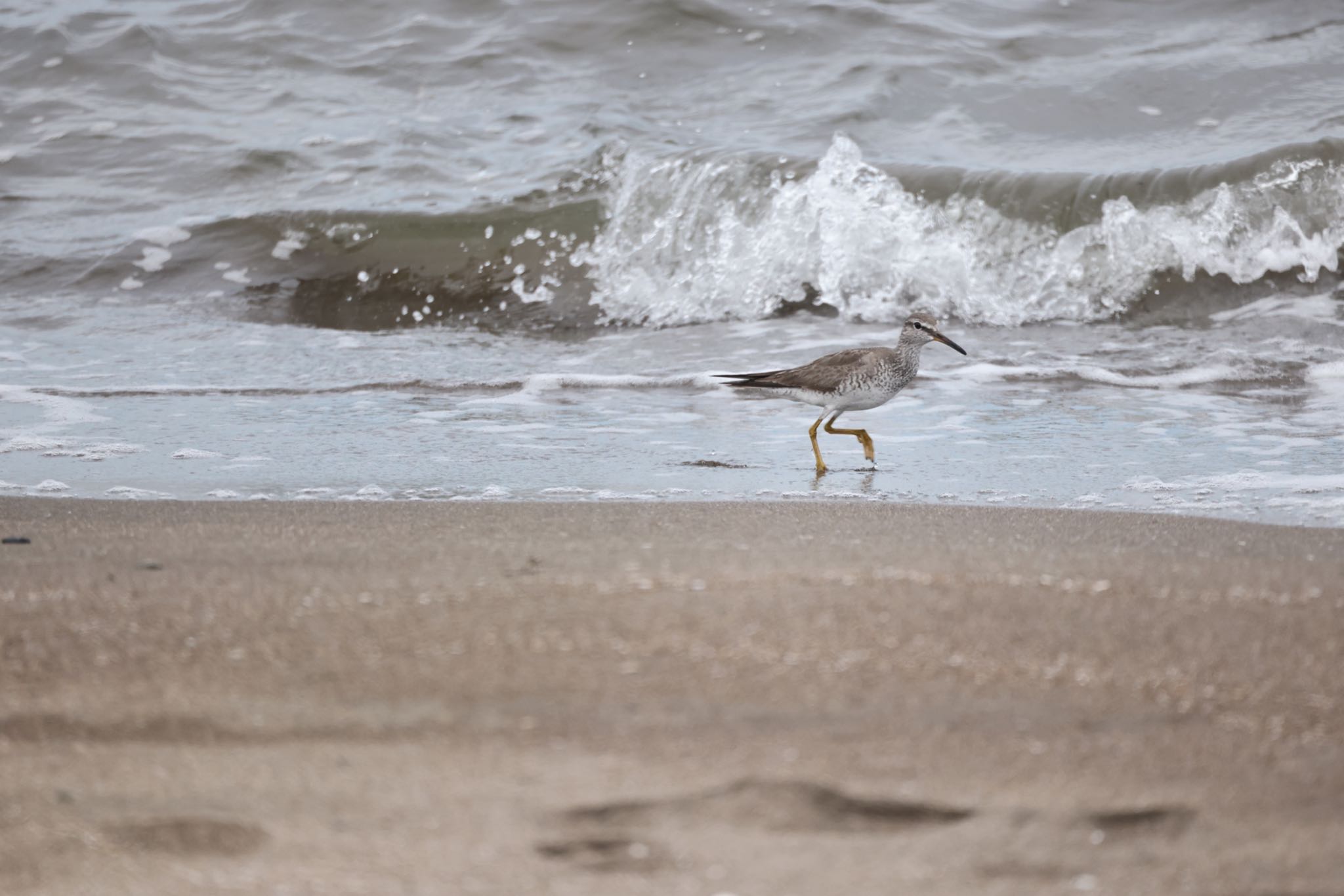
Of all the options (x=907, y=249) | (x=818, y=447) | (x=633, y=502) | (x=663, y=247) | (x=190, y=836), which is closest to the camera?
(x=190, y=836)

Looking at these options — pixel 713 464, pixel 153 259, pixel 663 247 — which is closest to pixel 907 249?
pixel 663 247

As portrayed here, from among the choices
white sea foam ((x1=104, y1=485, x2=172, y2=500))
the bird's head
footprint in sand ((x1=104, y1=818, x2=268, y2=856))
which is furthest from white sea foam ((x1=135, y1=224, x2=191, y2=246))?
footprint in sand ((x1=104, y1=818, x2=268, y2=856))

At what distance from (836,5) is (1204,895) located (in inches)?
494

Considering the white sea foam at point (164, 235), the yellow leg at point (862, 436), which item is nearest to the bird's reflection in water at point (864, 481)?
the yellow leg at point (862, 436)

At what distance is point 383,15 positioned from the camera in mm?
14266

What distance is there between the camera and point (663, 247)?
411 inches

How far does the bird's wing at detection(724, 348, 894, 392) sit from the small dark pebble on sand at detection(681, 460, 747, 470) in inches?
27.3

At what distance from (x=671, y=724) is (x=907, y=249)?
8075mm

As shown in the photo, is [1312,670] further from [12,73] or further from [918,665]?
[12,73]

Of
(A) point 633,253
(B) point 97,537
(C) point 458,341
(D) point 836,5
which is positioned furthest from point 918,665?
(D) point 836,5

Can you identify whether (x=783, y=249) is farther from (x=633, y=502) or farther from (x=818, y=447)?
(x=633, y=502)

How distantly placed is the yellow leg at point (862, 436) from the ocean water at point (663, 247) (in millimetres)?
78

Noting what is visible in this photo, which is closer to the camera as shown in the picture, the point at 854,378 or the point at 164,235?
the point at 854,378

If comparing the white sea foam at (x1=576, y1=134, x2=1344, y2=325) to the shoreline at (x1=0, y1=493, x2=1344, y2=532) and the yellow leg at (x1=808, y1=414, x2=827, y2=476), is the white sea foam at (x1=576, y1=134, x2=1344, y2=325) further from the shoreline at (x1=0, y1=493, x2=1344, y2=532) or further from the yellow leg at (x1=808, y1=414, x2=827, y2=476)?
the shoreline at (x1=0, y1=493, x2=1344, y2=532)
